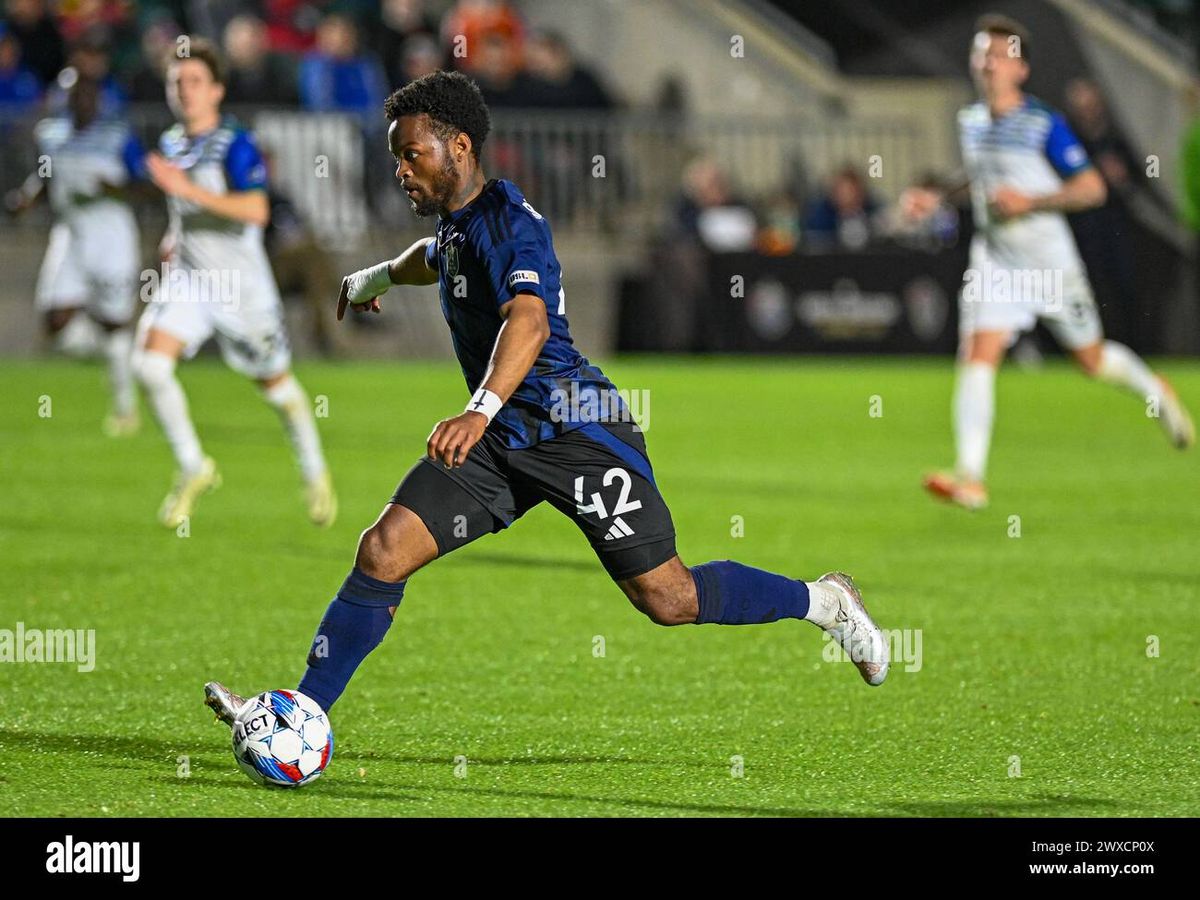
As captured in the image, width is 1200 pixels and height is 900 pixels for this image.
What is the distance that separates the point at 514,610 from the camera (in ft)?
29.0

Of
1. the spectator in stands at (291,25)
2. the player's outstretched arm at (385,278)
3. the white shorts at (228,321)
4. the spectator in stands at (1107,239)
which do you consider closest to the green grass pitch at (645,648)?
the white shorts at (228,321)

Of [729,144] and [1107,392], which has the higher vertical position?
[729,144]

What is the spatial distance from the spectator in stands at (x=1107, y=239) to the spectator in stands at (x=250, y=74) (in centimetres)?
890

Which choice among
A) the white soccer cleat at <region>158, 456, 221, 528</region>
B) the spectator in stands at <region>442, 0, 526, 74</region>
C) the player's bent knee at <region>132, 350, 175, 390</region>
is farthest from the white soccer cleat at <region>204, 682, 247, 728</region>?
the spectator in stands at <region>442, 0, 526, 74</region>

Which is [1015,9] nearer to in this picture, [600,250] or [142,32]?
[600,250]

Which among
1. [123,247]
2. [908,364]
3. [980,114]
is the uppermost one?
[980,114]

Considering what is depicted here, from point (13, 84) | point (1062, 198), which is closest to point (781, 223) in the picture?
point (13, 84)

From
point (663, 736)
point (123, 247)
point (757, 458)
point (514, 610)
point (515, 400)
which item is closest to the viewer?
point (515, 400)

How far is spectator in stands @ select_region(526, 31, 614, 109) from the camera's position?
24469 millimetres

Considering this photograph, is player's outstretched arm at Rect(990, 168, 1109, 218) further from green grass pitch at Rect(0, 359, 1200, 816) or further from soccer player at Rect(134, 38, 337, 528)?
soccer player at Rect(134, 38, 337, 528)

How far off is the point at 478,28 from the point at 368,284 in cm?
1854

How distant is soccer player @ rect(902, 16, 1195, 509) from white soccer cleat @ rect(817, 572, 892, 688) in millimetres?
5159

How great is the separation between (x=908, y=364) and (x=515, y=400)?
17581 millimetres

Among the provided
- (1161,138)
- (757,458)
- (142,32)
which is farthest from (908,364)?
(142,32)
